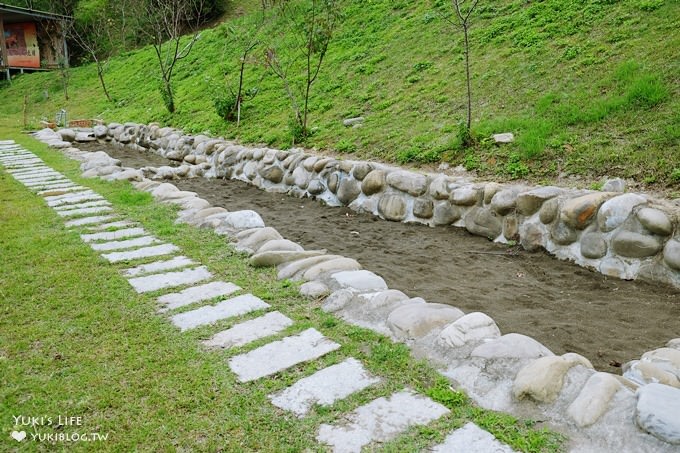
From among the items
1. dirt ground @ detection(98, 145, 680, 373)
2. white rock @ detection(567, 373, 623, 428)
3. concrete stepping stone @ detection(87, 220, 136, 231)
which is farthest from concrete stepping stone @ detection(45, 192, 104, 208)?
white rock @ detection(567, 373, 623, 428)

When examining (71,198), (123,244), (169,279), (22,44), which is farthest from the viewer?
(22,44)

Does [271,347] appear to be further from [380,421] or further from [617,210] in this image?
[617,210]

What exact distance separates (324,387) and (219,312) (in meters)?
1.00

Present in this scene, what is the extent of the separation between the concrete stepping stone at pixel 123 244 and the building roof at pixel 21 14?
822 inches

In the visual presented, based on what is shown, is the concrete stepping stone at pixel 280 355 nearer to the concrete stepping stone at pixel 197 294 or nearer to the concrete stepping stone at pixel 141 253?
the concrete stepping stone at pixel 197 294

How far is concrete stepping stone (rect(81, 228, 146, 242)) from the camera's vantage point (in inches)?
174

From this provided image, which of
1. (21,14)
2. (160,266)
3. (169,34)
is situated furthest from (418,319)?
(21,14)

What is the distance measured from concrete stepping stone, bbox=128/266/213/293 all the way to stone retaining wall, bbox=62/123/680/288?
2549 mm

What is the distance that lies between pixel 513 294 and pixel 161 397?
246 cm

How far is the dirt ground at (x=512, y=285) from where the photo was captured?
312 centimetres

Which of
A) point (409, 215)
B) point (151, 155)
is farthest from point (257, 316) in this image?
point (151, 155)

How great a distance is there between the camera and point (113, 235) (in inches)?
178

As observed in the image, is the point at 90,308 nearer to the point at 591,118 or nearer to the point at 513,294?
the point at 513,294

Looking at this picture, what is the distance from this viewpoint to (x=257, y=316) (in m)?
3.02
